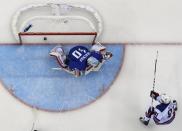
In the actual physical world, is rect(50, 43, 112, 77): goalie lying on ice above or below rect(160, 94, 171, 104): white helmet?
above

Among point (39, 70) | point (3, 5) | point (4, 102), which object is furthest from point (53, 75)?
point (3, 5)

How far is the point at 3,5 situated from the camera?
1984 millimetres

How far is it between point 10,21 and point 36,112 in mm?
392

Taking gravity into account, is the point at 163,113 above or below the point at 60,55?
below

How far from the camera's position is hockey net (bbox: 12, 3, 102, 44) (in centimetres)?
196

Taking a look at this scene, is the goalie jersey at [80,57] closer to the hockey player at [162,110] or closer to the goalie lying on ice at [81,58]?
the goalie lying on ice at [81,58]

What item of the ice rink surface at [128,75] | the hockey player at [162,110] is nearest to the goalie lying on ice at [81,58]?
the ice rink surface at [128,75]

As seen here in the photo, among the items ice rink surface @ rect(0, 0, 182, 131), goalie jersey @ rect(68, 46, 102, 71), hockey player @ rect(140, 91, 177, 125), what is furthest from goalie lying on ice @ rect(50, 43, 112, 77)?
hockey player @ rect(140, 91, 177, 125)

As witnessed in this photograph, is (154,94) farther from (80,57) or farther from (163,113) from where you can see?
(80,57)

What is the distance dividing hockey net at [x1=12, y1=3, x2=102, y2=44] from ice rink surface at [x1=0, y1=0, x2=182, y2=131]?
0.04 m

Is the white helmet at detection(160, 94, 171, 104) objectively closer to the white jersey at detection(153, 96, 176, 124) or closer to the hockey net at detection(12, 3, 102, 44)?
the white jersey at detection(153, 96, 176, 124)

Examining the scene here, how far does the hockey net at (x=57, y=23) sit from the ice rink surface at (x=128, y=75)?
1.6 inches

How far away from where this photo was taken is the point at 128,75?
6.59ft

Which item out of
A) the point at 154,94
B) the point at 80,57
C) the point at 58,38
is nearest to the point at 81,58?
the point at 80,57
